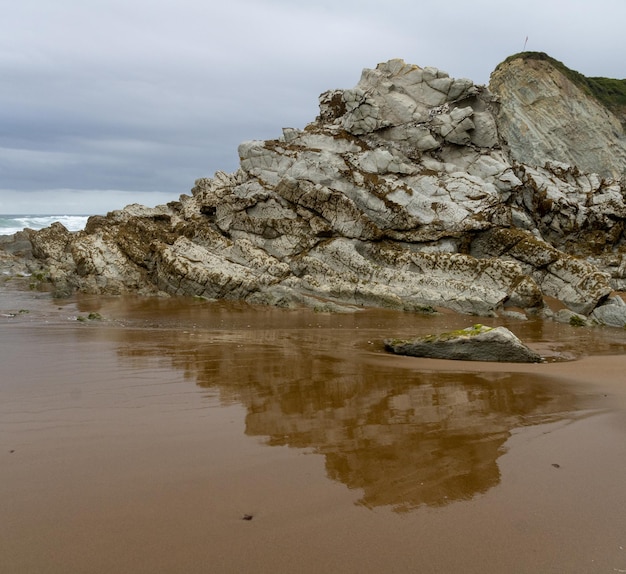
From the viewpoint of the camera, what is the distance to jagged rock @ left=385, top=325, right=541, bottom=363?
33.7 feet

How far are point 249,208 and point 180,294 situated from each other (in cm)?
689

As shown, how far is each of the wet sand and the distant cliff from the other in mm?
47602

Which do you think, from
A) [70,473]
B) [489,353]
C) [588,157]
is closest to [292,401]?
[70,473]

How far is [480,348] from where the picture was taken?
10.3 m

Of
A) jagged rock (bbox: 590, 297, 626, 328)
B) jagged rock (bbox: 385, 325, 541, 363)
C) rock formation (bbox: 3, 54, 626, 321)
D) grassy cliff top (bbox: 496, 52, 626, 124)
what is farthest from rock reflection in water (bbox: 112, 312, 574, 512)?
grassy cliff top (bbox: 496, 52, 626, 124)

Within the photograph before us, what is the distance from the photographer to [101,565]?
3.19 metres

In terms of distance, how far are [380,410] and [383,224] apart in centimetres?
2217

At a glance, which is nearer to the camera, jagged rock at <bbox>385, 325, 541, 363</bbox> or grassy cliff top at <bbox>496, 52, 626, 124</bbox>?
jagged rock at <bbox>385, 325, 541, 363</bbox>

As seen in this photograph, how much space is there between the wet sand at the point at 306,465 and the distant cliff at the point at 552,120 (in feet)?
156

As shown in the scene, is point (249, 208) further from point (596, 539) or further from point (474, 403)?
point (596, 539)

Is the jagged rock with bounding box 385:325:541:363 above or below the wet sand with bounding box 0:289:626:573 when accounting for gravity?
above

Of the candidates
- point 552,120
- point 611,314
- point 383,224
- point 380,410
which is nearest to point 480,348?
point 380,410

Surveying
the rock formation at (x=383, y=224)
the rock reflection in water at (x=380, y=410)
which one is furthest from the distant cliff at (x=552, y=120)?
the rock reflection in water at (x=380, y=410)

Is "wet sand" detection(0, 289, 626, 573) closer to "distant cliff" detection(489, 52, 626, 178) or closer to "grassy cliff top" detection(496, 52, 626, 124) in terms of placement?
"distant cliff" detection(489, 52, 626, 178)
